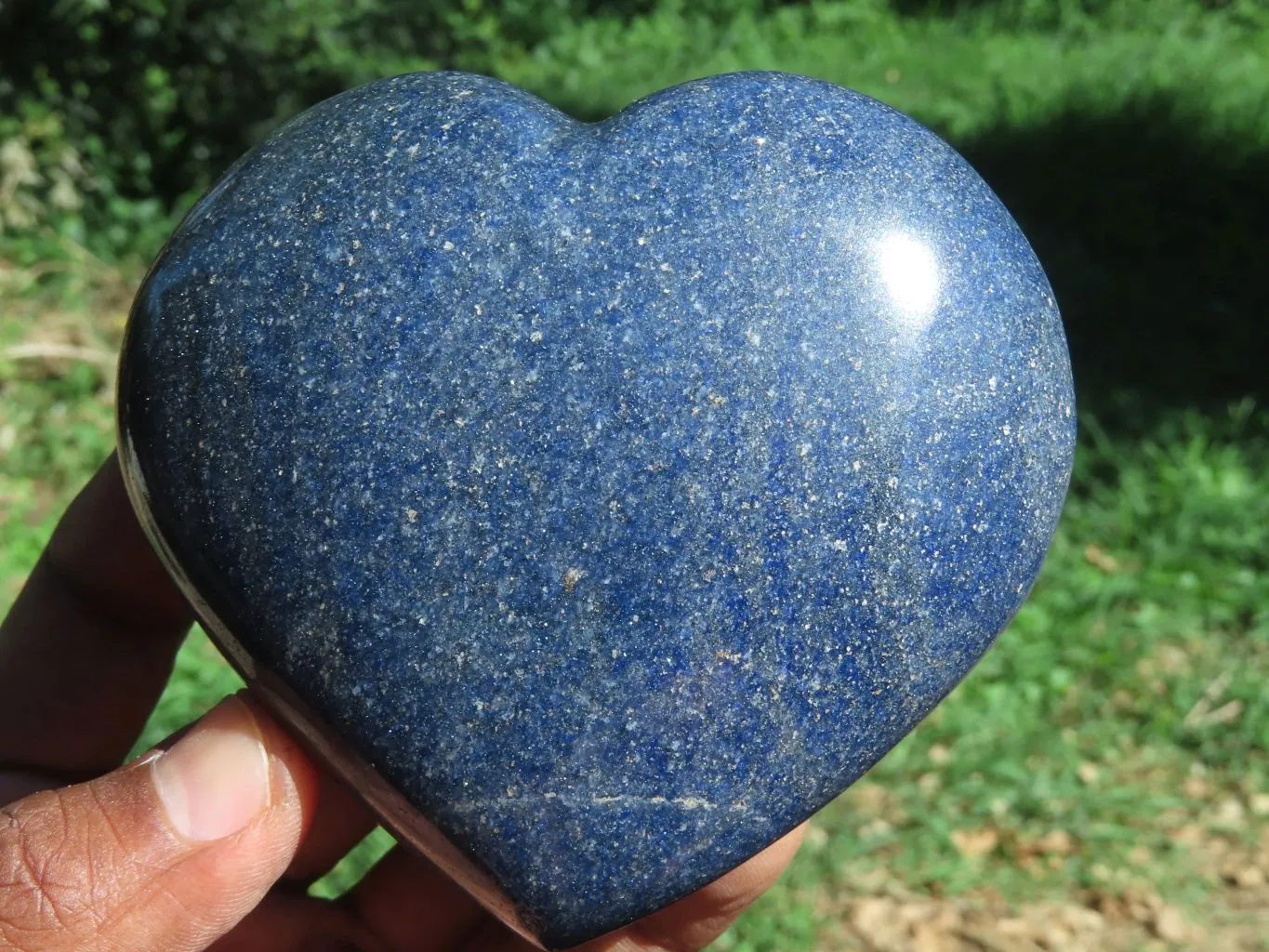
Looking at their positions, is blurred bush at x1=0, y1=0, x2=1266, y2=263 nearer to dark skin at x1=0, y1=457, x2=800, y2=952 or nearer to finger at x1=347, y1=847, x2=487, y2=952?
dark skin at x1=0, y1=457, x2=800, y2=952

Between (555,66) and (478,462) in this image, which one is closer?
(478,462)

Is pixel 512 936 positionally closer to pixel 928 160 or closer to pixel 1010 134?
pixel 928 160

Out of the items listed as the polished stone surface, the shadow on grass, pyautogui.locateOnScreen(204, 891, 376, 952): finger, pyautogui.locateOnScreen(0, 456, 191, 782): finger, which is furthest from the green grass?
the polished stone surface

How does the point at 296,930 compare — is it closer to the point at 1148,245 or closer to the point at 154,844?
the point at 154,844

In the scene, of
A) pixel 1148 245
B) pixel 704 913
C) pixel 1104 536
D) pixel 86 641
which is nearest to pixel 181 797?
pixel 86 641

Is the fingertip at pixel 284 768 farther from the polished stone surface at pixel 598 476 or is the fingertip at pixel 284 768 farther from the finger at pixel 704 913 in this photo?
the finger at pixel 704 913

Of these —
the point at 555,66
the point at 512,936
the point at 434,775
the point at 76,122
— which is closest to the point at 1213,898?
the point at 512,936

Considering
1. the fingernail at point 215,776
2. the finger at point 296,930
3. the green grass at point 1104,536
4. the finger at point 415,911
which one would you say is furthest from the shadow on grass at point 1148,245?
the fingernail at point 215,776
